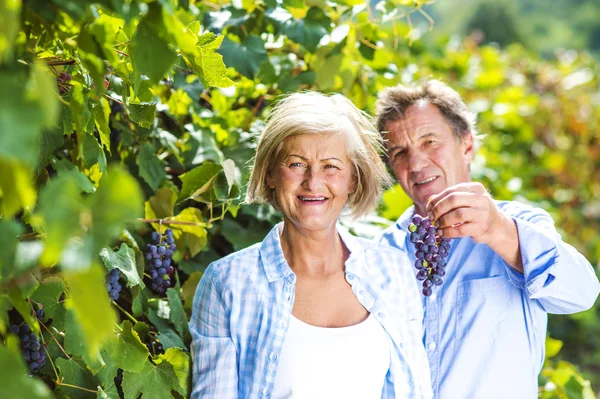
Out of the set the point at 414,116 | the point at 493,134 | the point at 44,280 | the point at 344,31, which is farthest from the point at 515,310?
the point at 493,134

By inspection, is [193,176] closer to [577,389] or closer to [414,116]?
[414,116]

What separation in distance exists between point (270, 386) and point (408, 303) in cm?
44

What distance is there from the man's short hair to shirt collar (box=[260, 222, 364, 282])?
1.53 feet

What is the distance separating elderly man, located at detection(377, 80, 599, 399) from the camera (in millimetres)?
1907

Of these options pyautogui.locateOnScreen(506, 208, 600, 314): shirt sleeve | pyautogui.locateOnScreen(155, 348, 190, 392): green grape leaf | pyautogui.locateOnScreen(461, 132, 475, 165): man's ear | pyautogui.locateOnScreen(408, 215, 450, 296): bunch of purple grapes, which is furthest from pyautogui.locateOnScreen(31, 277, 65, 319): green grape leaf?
pyautogui.locateOnScreen(461, 132, 475, 165): man's ear

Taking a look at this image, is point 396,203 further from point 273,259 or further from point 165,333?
point 165,333

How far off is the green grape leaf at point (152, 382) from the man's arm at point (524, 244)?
0.75 meters

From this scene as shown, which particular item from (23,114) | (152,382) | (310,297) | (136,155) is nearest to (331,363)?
(310,297)

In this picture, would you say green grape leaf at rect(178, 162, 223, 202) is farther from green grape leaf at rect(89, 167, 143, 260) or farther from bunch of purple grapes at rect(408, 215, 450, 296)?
green grape leaf at rect(89, 167, 143, 260)

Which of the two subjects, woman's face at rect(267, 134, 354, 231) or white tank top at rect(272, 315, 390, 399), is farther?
woman's face at rect(267, 134, 354, 231)

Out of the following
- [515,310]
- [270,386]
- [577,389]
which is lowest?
[577,389]

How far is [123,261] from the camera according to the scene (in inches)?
64.4

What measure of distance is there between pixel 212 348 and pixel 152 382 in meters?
0.17

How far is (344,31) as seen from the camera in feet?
8.05
